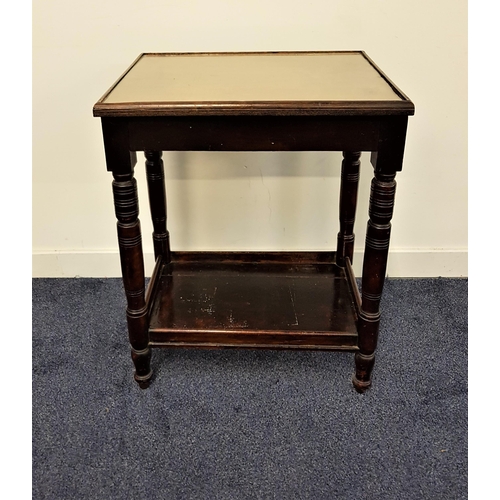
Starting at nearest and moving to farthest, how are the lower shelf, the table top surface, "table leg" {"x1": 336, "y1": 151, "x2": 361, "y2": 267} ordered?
the table top surface < the lower shelf < "table leg" {"x1": 336, "y1": 151, "x2": 361, "y2": 267}

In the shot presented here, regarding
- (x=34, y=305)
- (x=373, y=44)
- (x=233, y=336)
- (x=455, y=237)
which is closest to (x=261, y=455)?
(x=233, y=336)

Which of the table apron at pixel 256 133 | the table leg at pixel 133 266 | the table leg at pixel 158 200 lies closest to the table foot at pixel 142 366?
the table leg at pixel 133 266

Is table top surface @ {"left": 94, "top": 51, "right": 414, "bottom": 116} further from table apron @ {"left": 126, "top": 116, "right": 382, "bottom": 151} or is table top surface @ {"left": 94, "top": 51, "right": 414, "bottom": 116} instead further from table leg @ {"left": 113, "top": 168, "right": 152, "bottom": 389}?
table leg @ {"left": 113, "top": 168, "right": 152, "bottom": 389}

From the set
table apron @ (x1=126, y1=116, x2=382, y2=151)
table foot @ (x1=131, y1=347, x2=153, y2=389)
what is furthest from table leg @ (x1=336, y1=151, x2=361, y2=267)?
table foot @ (x1=131, y1=347, x2=153, y2=389)

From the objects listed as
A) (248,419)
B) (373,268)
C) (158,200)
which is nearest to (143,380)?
(248,419)

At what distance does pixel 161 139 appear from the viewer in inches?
41.7

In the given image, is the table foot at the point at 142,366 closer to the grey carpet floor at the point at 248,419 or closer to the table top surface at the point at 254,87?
the grey carpet floor at the point at 248,419

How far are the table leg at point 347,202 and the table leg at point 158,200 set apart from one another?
50cm

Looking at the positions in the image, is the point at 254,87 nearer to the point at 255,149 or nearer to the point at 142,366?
the point at 255,149

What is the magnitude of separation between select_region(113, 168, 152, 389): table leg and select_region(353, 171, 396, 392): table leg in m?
0.50

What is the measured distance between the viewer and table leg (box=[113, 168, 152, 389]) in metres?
1.11

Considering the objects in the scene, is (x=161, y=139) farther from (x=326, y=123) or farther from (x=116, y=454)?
(x=116, y=454)

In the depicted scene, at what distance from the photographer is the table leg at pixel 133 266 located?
1.11 meters

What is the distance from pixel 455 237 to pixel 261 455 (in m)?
1.01
